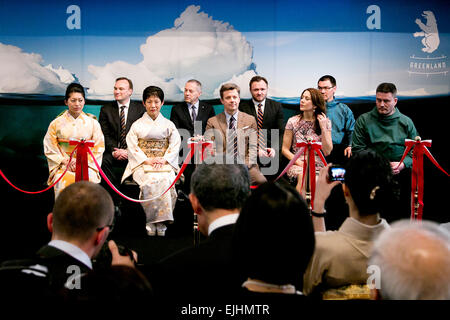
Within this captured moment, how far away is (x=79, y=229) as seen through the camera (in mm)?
1483

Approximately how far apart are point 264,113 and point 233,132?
0.54m

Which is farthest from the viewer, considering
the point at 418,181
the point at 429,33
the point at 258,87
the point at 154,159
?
the point at 429,33

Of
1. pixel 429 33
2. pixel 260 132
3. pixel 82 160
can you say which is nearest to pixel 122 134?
pixel 82 160

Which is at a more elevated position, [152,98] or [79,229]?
[152,98]

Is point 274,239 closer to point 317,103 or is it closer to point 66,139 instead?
point 317,103

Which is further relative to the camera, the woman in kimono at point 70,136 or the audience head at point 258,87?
the audience head at point 258,87

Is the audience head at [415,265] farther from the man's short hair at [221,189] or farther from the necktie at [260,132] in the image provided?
the necktie at [260,132]

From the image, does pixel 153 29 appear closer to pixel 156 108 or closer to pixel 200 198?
pixel 156 108

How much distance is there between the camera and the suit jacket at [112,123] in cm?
505

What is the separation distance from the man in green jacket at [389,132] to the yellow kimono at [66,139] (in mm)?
2881

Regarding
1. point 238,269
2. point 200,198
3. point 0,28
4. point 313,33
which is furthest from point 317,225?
point 0,28

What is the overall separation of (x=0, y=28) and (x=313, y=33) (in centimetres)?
412

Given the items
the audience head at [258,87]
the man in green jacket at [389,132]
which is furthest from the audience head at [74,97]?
the man in green jacket at [389,132]

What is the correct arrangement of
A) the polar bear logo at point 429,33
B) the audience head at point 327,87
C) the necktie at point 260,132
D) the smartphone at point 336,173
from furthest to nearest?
the polar bear logo at point 429,33
the audience head at point 327,87
the necktie at point 260,132
the smartphone at point 336,173
